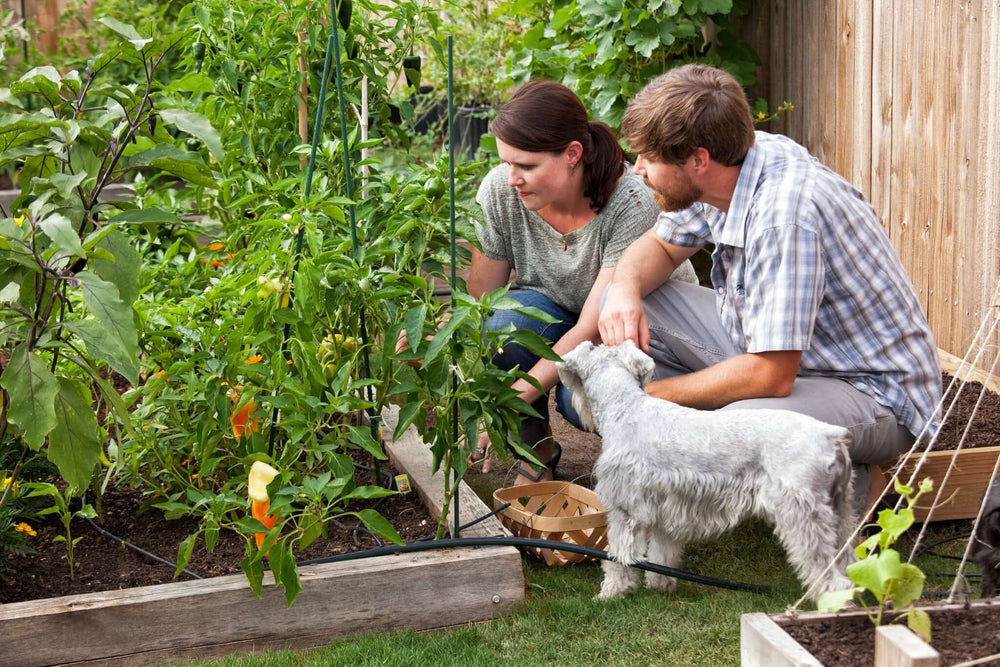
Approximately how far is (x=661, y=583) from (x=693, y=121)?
3.94 ft

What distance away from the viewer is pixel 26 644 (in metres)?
2.12

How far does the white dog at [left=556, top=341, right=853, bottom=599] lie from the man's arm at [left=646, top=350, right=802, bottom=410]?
0.21m

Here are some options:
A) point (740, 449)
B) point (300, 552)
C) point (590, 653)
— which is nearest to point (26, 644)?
point (300, 552)

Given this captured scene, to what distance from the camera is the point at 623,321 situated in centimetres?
270

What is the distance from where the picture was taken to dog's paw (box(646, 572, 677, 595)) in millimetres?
2457

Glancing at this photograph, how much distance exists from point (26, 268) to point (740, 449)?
1622mm

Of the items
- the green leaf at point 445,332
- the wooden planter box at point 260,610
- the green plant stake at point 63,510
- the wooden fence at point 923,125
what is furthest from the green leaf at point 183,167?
the wooden fence at point 923,125

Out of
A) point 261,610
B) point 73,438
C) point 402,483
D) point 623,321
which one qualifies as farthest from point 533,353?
point 73,438

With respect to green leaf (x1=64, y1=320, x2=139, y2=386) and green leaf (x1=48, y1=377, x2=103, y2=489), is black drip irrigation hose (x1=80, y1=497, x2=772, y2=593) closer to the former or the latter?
green leaf (x1=48, y1=377, x2=103, y2=489)

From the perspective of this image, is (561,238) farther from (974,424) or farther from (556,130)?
(974,424)

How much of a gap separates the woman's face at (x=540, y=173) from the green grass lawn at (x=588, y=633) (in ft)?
3.99

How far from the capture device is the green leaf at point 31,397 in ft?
6.17

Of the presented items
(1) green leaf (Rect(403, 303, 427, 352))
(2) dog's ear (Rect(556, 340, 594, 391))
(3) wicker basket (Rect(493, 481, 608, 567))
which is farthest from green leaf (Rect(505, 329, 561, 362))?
(3) wicker basket (Rect(493, 481, 608, 567))

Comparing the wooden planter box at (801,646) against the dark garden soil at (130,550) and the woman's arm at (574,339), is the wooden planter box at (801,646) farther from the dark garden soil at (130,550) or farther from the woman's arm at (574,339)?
the woman's arm at (574,339)
